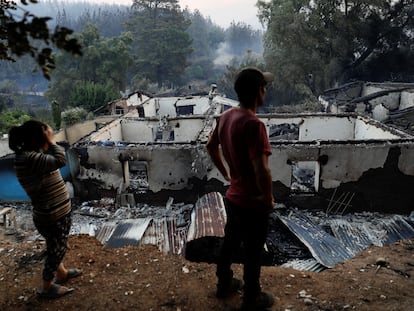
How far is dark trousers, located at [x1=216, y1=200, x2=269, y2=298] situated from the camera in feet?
9.61

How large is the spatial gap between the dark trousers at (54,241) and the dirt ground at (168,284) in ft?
1.22

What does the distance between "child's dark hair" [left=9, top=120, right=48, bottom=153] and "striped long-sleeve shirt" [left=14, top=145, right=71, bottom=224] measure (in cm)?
6

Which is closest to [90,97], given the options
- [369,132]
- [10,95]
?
[10,95]

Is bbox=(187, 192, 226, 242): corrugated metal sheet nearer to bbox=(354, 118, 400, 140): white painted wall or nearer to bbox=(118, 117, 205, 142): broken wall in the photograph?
bbox=(354, 118, 400, 140): white painted wall

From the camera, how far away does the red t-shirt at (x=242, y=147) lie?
8.79ft

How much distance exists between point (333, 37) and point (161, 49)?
2394 centimetres

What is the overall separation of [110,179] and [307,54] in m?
24.8

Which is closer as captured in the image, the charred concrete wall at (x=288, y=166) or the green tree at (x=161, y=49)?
the charred concrete wall at (x=288, y=166)

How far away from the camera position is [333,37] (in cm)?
2923

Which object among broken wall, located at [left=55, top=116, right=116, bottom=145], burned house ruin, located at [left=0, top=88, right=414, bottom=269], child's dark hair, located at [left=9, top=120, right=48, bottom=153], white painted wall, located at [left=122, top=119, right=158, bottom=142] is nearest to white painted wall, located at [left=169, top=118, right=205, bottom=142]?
white painted wall, located at [left=122, top=119, right=158, bottom=142]

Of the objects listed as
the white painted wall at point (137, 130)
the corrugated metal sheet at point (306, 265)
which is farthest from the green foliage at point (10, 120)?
the corrugated metal sheet at point (306, 265)

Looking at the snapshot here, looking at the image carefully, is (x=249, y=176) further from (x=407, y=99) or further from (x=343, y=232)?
(x=407, y=99)

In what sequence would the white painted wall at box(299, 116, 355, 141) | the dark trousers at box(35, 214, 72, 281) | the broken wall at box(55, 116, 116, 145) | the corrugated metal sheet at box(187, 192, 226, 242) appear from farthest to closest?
the broken wall at box(55, 116, 116, 145), the white painted wall at box(299, 116, 355, 141), the corrugated metal sheet at box(187, 192, 226, 242), the dark trousers at box(35, 214, 72, 281)

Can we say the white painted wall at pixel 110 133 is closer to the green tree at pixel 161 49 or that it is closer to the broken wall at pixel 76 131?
the broken wall at pixel 76 131
